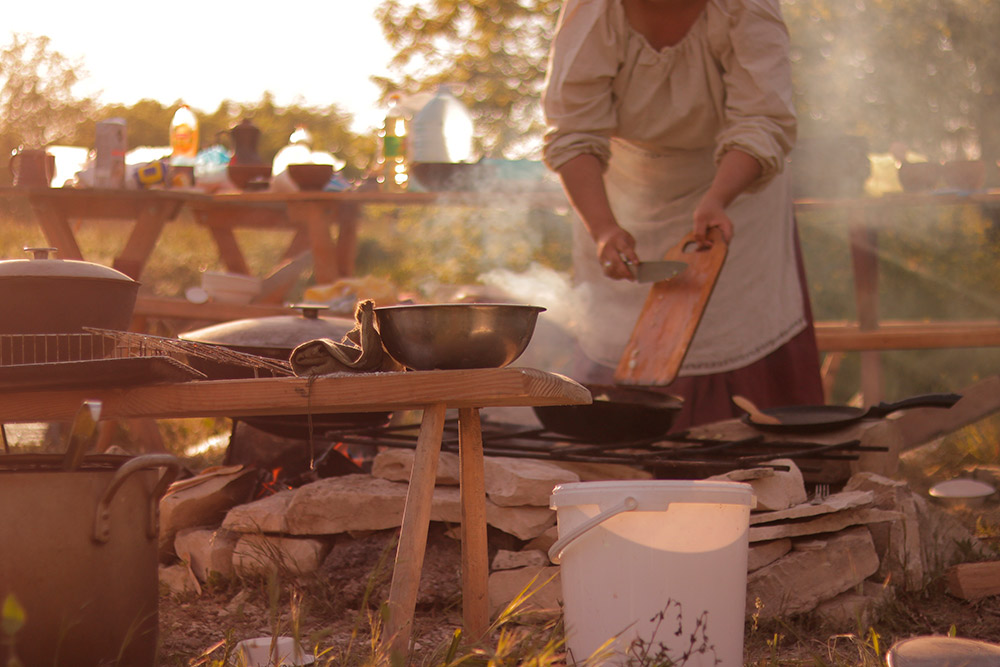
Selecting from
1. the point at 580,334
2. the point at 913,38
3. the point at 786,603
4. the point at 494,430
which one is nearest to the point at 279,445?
the point at 494,430

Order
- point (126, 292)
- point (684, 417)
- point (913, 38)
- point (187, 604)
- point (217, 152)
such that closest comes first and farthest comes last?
1. point (126, 292)
2. point (187, 604)
3. point (684, 417)
4. point (217, 152)
5. point (913, 38)

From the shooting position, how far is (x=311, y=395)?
2.16 m

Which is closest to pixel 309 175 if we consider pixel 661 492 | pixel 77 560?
pixel 77 560

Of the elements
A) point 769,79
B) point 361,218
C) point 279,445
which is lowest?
point 279,445

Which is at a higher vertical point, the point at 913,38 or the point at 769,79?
the point at 913,38

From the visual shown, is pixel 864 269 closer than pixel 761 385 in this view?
No

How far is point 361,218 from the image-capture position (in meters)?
6.04

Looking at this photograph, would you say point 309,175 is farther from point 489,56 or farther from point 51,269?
point 489,56

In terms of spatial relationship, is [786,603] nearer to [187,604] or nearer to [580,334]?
[187,604]

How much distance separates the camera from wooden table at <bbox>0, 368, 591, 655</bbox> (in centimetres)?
208

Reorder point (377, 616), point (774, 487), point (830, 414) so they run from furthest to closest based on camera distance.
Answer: point (830, 414), point (774, 487), point (377, 616)

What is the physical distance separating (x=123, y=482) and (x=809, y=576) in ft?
5.61

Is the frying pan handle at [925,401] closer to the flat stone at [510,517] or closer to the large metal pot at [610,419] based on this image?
the large metal pot at [610,419]

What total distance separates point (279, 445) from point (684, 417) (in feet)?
5.35
